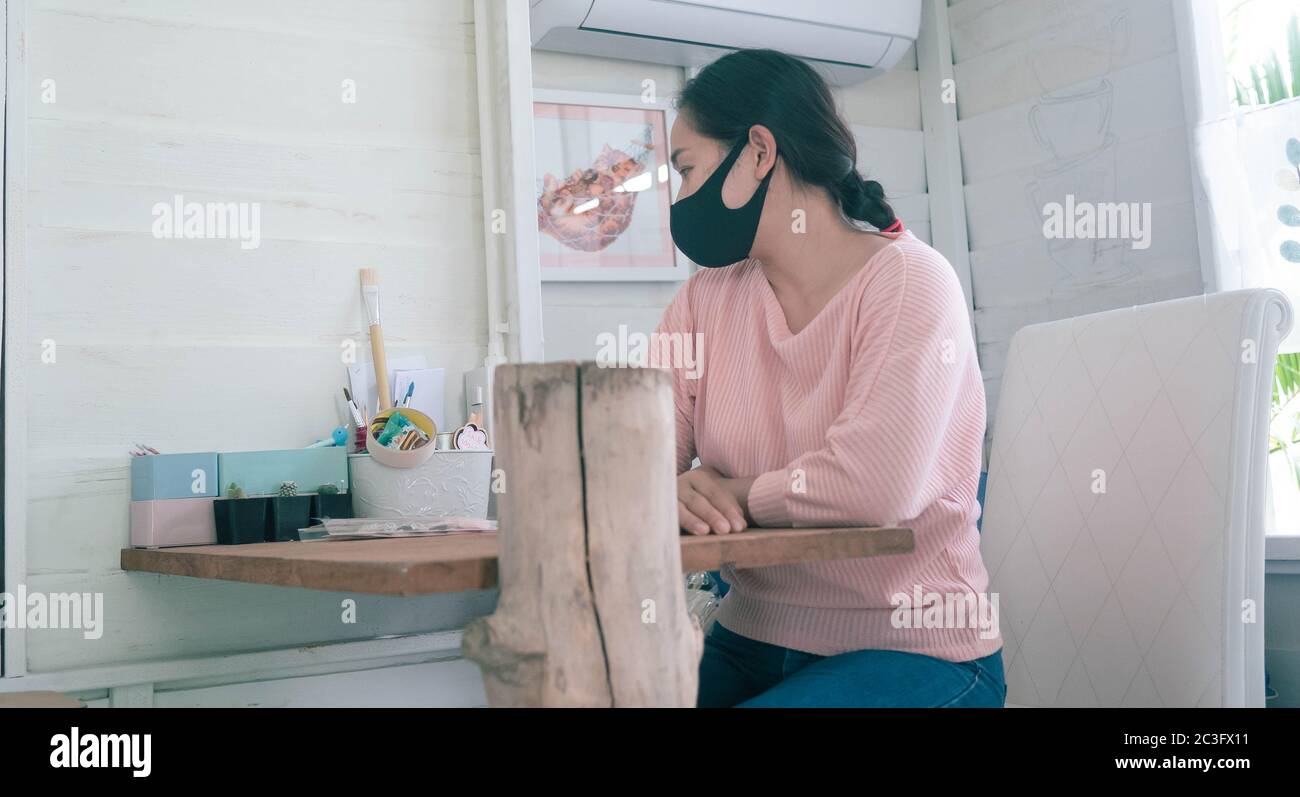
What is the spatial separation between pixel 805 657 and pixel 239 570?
628mm

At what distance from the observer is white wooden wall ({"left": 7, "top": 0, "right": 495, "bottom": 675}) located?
1.37 metres

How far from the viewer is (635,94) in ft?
7.74

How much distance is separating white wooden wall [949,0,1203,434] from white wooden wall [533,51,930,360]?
127 millimetres

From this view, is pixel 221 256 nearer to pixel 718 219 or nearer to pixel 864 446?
pixel 718 219

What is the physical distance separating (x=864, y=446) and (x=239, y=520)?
767 mm

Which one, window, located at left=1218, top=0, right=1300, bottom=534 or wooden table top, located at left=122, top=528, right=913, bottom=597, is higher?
window, located at left=1218, top=0, right=1300, bottom=534

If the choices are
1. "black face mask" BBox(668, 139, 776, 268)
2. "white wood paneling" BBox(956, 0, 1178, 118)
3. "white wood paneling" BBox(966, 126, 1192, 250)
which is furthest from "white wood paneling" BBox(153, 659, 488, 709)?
"white wood paneling" BBox(956, 0, 1178, 118)

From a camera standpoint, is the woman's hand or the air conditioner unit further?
the air conditioner unit

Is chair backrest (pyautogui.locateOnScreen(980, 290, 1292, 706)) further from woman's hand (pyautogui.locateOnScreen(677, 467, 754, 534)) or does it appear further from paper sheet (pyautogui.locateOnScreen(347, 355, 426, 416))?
paper sheet (pyautogui.locateOnScreen(347, 355, 426, 416))

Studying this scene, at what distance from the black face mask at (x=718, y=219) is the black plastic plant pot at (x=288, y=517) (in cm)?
60

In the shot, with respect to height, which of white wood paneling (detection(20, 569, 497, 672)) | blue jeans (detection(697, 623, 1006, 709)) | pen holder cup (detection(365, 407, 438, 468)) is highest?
pen holder cup (detection(365, 407, 438, 468))

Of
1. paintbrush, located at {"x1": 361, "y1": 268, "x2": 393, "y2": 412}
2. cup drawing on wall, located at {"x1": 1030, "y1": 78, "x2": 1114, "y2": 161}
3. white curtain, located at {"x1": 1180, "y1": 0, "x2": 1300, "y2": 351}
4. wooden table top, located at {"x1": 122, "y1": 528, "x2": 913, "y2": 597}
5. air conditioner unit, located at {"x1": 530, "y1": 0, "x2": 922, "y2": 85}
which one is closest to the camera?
wooden table top, located at {"x1": 122, "y1": 528, "x2": 913, "y2": 597}

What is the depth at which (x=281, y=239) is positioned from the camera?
151cm
